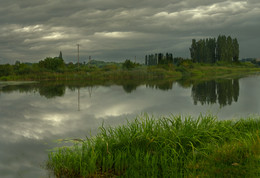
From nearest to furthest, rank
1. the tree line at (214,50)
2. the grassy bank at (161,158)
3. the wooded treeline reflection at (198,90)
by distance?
the grassy bank at (161,158)
the wooded treeline reflection at (198,90)
the tree line at (214,50)

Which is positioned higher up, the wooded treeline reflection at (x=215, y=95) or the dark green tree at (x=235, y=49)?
the dark green tree at (x=235, y=49)

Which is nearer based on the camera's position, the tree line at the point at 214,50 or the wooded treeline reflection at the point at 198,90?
the wooded treeline reflection at the point at 198,90

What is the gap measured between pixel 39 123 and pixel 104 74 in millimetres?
39401

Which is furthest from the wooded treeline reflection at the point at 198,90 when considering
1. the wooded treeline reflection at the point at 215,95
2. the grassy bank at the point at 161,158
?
the grassy bank at the point at 161,158

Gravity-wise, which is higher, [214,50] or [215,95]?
[214,50]

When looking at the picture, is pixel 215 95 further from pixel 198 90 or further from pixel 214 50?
pixel 214 50

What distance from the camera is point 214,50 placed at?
3954 inches

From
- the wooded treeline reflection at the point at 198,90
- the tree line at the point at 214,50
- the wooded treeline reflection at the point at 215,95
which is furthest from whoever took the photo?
the tree line at the point at 214,50

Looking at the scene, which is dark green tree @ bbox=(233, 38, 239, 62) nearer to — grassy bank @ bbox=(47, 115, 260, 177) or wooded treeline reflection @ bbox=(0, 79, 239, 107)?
wooded treeline reflection @ bbox=(0, 79, 239, 107)

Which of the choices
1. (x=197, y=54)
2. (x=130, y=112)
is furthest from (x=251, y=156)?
(x=197, y=54)

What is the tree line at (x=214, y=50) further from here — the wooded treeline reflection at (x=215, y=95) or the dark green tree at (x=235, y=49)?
the wooded treeline reflection at (x=215, y=95)

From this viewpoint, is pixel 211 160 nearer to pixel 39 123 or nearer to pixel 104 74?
pixel 39 123

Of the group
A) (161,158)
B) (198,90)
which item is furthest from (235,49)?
(161,158)

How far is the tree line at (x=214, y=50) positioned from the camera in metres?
95.4
